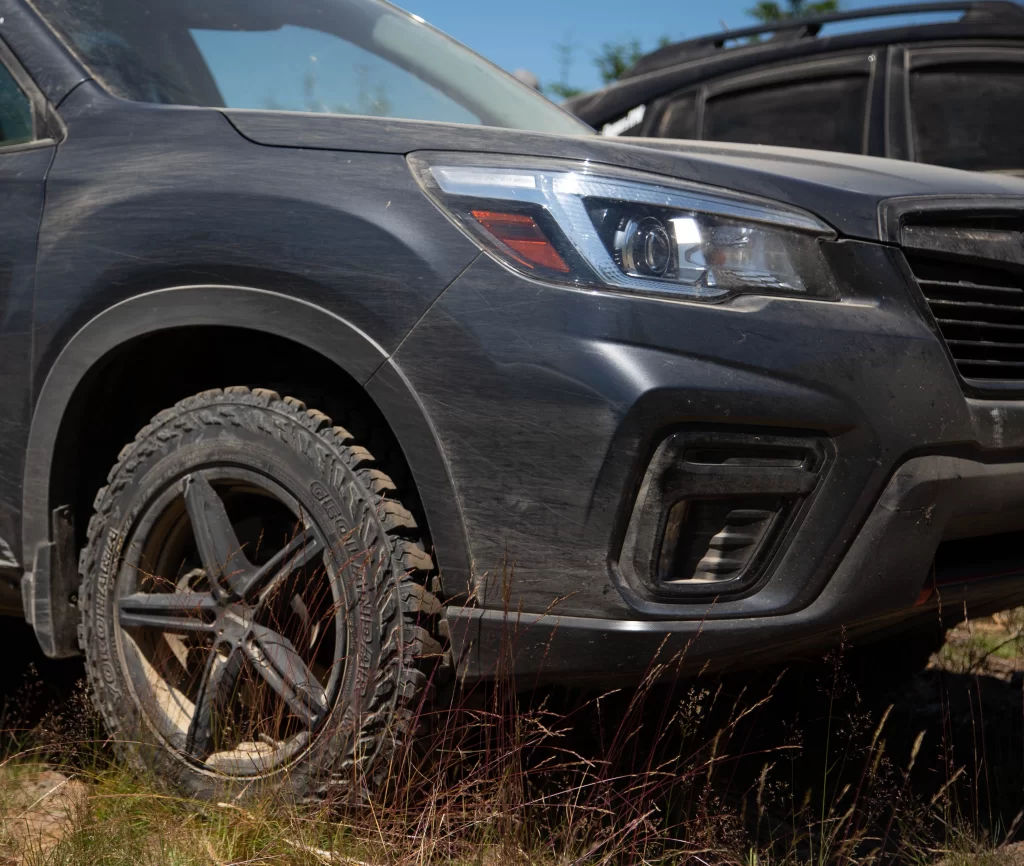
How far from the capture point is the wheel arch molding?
1.89 meters

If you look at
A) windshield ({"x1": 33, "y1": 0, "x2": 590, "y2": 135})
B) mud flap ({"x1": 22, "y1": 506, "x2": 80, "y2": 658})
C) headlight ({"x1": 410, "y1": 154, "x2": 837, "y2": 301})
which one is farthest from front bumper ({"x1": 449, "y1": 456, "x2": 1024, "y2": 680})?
windshield ({"x1": 33, "y1": 0, "x2": 590, "y2": 135})

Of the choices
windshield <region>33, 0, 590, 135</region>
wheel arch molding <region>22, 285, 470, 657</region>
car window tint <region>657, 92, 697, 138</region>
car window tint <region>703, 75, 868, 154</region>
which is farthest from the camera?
car window tint <region>657, 92, 697, 138</region>

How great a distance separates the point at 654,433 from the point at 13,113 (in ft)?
5.38

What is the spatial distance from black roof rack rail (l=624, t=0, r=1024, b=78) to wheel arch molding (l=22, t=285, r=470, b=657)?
3365mm

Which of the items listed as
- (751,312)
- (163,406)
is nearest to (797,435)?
(751,312)

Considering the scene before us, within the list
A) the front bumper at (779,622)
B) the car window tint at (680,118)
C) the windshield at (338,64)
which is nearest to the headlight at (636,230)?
the front bumper at (779,622)

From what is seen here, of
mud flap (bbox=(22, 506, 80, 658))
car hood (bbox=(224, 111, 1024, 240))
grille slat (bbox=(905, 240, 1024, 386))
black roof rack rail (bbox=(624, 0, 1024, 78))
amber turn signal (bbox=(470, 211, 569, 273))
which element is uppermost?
black roof rack rail (bbox=(624, 0, 1024, 78))

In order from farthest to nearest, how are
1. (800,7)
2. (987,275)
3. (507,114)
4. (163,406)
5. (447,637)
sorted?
(800,7)
(507,114)
(163,406)
(987,275)
(447,637)

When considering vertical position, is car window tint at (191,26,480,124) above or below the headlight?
above

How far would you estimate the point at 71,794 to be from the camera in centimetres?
220

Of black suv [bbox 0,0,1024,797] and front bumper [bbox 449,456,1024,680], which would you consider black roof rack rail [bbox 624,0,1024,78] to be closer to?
black suv [bbox 0,0,1024,797]

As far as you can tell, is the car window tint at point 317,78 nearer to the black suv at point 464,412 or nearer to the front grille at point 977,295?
the black suv at point 464,412

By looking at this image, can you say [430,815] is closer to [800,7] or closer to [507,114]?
[507,114]

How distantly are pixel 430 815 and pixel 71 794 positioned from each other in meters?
0.78
